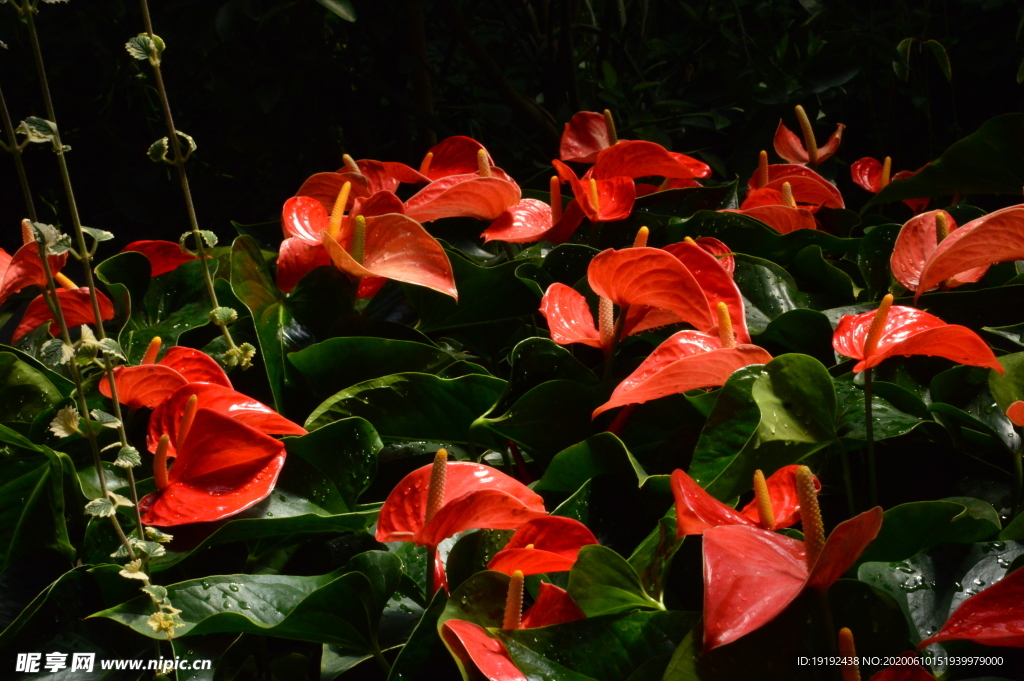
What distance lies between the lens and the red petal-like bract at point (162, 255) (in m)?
0.64

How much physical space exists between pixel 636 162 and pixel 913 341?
0.33 m

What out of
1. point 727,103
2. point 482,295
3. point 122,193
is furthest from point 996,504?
point 122,193

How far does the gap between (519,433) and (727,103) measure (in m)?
1.04

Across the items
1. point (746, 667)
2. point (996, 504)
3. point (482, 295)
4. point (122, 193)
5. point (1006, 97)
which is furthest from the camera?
point (1006, 97)

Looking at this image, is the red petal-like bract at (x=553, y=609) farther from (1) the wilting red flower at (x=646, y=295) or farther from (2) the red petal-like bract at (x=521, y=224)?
(2) the red petal-like bract at (x=521, y=224)

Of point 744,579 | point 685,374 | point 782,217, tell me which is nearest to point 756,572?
point 744,579

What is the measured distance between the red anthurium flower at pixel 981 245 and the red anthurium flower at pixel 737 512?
0.54ft

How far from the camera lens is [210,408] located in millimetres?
428

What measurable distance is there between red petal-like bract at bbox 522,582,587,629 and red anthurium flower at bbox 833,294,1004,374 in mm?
168

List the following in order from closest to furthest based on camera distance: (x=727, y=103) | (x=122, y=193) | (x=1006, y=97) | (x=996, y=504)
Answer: (x=996, y=504)
(x=727, y=103)
(x=122, y=193)
(x=1006, y=97)

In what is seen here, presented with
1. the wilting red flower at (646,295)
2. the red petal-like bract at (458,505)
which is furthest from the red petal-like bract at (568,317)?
the red petal-like bract at (458,505)

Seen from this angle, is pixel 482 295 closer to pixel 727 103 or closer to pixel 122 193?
pixel 727 103

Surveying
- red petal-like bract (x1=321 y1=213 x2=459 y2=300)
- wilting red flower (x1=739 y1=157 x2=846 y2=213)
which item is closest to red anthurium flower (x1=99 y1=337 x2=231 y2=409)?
red petal-like bract (x1=321 y1=213 x2=459 y2=300)

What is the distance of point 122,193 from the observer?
1.52m
